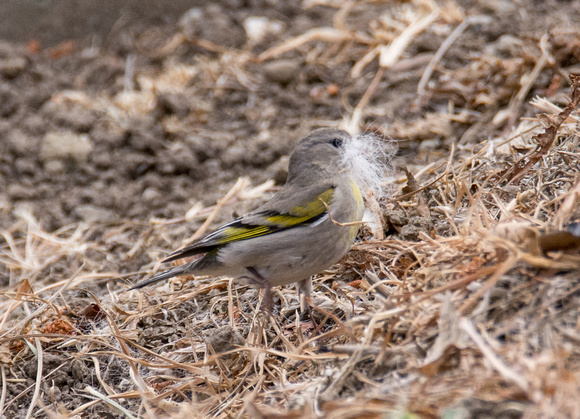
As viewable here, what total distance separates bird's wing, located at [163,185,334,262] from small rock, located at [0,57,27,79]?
16.5ft

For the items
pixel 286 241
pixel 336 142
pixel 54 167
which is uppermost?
pixel 336 142

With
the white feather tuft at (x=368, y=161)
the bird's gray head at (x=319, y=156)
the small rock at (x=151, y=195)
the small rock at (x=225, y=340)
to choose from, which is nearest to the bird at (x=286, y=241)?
the bird's gray head at (x=319, y=156)

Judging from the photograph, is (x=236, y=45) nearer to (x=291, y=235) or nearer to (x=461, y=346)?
(x=291, y=235)

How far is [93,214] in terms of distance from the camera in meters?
5.90


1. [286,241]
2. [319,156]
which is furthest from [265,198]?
[286,241]

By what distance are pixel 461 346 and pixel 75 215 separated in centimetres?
454

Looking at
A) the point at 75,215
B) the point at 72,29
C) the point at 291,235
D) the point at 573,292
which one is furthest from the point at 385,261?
the point at 72,29

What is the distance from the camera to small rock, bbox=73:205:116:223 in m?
5.84

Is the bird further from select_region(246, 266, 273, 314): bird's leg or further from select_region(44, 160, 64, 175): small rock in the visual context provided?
select_region(44, 160, 64, 175): small rock

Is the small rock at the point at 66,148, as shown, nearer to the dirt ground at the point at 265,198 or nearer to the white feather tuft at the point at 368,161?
the dirt ground at the point at 265,198

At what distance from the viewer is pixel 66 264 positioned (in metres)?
5.14

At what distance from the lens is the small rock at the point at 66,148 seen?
6613mm

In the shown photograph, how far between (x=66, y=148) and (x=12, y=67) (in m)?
1.77

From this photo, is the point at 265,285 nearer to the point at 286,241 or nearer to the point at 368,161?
the point at 286,241
